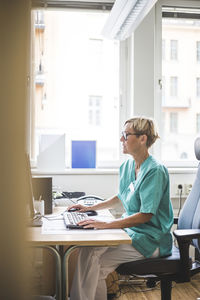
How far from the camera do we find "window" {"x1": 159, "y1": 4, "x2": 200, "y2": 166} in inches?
140

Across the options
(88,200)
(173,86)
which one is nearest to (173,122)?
(173,86)

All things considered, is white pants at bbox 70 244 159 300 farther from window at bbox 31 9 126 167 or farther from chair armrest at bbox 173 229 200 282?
window at bbox 31 9 126 167

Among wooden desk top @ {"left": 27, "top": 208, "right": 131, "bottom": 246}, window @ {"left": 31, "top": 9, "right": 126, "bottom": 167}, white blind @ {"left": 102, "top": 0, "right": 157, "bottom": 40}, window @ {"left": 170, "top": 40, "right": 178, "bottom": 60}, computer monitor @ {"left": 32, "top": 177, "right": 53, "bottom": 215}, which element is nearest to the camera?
wooden desk top @ {"left": 27, "top": 208, "right": 131, "bottom": 246}

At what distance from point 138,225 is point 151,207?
0.51 feet

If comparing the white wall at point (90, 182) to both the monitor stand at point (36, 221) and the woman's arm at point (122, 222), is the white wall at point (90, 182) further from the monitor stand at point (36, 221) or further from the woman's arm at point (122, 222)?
the woman's arm at point (122, 222)

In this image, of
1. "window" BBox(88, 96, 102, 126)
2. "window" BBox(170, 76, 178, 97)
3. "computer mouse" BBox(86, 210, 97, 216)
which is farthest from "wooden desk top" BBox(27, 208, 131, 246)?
"window" BBox(170, 76, 178, 97)

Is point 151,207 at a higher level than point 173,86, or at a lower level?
lower

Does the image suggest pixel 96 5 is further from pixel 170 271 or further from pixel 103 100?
pixel 170 271

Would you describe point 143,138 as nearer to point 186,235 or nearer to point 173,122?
point 186,235

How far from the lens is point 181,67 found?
3633mm

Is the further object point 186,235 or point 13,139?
point 186,235

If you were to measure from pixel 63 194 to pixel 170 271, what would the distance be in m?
1.17

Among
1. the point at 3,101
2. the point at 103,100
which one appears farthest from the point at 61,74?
the point at 3,101

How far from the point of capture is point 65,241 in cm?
164
